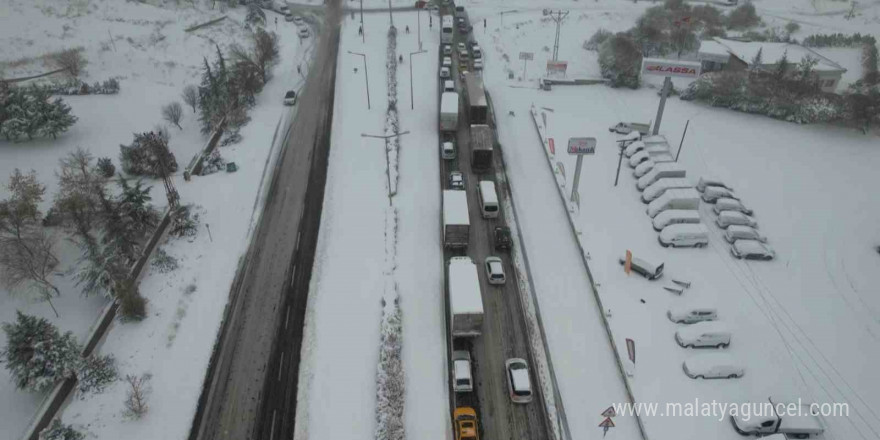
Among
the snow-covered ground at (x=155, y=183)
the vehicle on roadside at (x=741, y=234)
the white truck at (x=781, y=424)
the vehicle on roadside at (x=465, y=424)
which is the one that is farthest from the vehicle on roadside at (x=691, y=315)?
the snow-covered ground at (x=155, y=183)

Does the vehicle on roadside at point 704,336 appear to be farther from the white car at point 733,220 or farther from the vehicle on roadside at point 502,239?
the vehicle on roadside at point 502,239

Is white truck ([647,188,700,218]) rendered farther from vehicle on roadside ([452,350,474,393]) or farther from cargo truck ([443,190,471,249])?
vehicle on roadside ([452,350,474,393])

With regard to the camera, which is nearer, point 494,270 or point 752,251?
point 494,270

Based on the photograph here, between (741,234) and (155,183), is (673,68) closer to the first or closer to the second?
(741,234)

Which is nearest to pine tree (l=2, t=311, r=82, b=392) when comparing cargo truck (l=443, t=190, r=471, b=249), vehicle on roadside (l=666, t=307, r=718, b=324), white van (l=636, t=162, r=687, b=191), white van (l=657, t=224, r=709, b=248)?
cargo truck (l=443, t=190, r=471, b=249)

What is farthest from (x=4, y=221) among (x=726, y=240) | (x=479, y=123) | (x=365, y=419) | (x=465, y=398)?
(x=726, y=240)

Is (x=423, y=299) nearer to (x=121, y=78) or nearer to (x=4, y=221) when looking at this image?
(x=4, y=221)

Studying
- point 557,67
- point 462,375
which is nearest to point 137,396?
point 462,375
